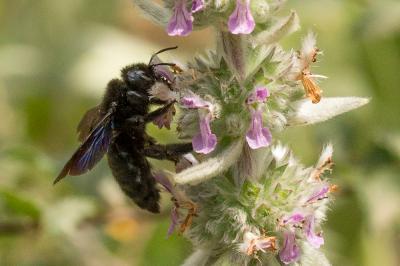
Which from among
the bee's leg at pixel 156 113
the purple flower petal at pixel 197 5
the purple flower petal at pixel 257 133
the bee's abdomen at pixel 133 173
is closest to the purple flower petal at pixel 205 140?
the purple flower petal at pixel 257 133

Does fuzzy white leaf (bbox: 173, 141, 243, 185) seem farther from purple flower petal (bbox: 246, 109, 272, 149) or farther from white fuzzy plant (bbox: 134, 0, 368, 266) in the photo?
purple flower petal (bbox: 246, 109, 272, 149)

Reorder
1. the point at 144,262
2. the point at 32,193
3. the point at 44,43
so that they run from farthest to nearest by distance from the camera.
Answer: the point at 44,43 < the point at 32,193 < the point at 144,262

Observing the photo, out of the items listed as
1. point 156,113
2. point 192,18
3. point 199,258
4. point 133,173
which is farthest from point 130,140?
point 192,18

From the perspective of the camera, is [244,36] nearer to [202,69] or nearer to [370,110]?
[202,69]

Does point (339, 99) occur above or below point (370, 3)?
above

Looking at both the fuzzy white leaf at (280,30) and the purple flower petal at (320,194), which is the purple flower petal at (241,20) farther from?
the purple flower petal at (320,194)

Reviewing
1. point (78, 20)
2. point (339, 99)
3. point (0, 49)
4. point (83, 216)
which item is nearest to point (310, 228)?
point (339, 99)
